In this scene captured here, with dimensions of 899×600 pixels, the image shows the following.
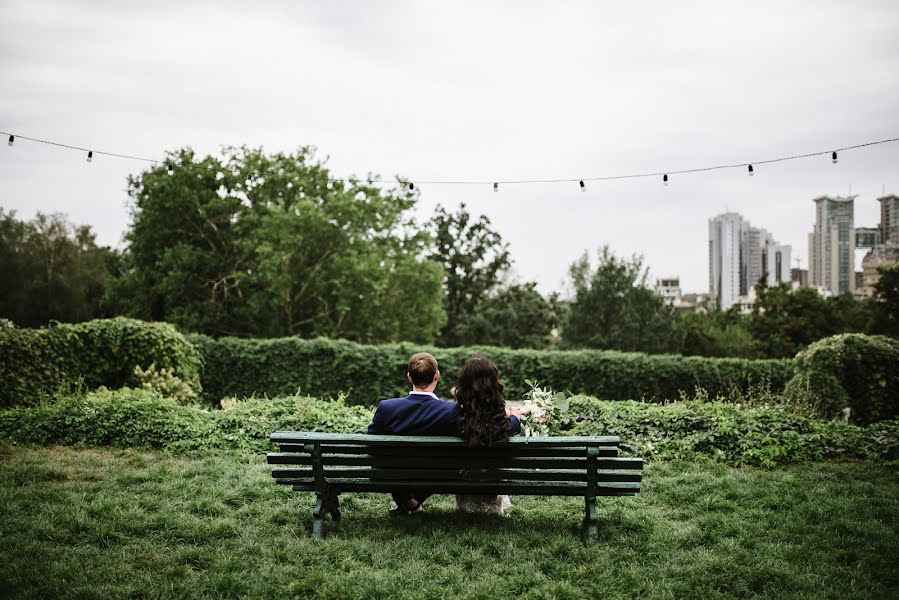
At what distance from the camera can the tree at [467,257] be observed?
46.3 metres

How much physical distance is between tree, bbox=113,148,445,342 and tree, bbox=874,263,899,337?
28683 mm

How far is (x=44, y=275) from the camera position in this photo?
47.1m

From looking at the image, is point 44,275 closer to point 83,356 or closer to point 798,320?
point 83,356

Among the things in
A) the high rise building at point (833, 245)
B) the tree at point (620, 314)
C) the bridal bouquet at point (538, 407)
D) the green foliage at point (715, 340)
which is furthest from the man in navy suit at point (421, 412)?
the high rise building at point (833, 245)

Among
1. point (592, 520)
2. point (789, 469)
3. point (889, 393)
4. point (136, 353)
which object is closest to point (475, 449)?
point (592, 520)

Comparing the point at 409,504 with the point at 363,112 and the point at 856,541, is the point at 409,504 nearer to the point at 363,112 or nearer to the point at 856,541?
the point at 856,541

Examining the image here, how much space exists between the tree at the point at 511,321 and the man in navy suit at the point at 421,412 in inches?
1417

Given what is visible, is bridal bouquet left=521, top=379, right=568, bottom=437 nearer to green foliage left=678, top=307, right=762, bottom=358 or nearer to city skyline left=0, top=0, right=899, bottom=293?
city skyline left=0, top=0, right=899, bottom=293

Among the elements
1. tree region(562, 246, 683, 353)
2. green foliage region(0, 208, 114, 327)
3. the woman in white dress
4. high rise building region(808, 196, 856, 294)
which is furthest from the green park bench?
high rise building region(808, 196, 856, 294)

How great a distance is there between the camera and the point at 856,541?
4219 millimetres

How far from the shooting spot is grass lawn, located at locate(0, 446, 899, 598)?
3.54 metres

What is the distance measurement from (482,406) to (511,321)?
123ft

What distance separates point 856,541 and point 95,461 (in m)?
7.15

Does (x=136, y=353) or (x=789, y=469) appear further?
(x=136, y=353)
